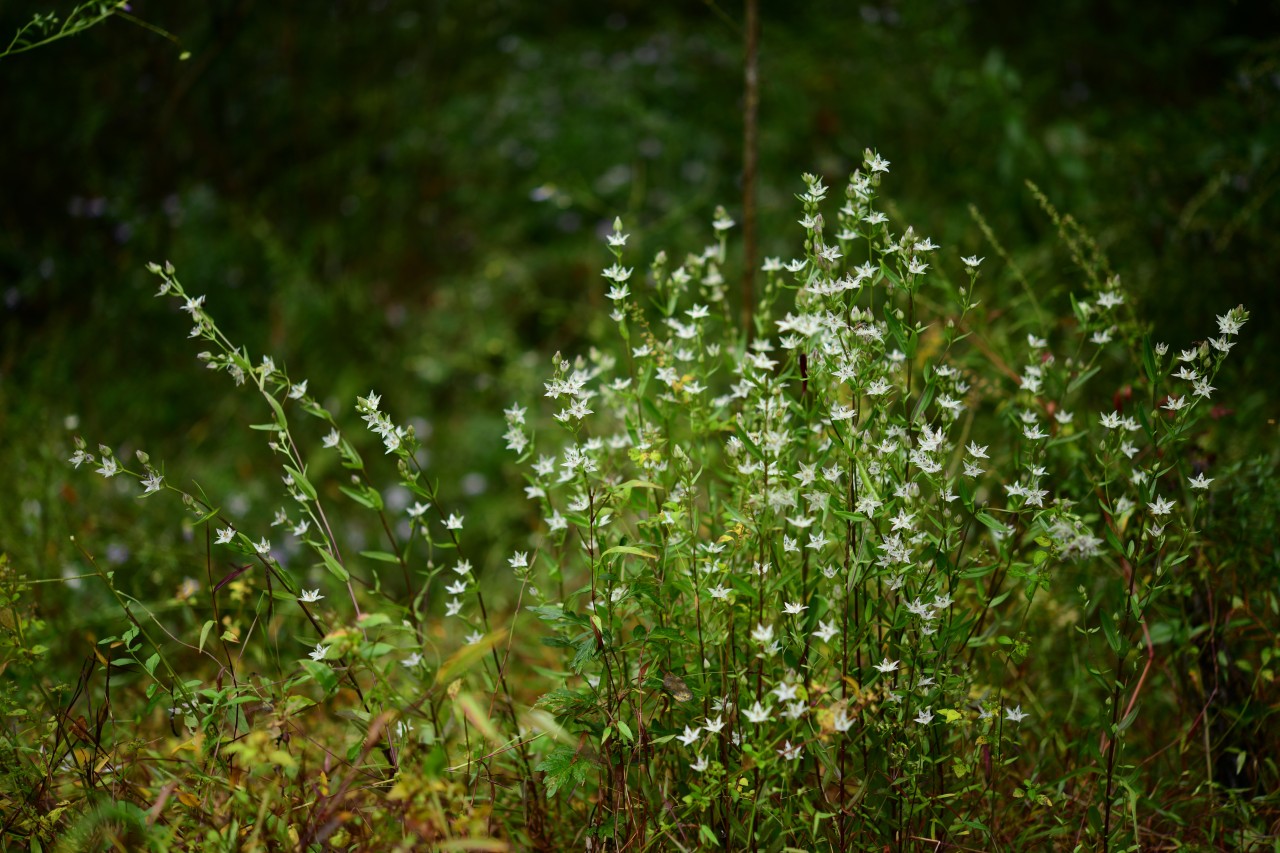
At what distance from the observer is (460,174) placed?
15.5 ft

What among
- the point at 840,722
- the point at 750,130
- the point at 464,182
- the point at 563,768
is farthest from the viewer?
the point at 464,182

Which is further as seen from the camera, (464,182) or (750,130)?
(464,182)

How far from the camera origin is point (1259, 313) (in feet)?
8.48

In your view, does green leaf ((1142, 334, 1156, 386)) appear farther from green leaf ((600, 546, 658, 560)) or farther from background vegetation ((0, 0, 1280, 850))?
background vegetation ((0, 0, 1280, 850))

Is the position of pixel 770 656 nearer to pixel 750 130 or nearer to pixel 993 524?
pixel 993 524

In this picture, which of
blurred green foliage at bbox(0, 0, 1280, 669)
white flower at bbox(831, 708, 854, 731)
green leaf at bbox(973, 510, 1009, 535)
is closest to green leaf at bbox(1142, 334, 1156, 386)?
green leaf at bbox(973, 510, 1009, 535)

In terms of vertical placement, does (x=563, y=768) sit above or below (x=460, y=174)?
below

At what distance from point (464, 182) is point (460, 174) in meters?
0.06

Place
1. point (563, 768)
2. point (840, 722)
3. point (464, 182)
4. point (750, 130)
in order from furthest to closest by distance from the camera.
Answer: point (464, 182) < point (750, 130) < point (563, 768) < point (840, 722)

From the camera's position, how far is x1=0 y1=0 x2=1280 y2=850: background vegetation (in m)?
2.75

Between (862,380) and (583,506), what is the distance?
0.50 metres

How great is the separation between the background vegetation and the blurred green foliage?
0.6 inches

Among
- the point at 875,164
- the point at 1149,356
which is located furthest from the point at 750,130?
the point at 1149,356

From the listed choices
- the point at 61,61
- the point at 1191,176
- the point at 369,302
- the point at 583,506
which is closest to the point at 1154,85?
the point at 1191,176
